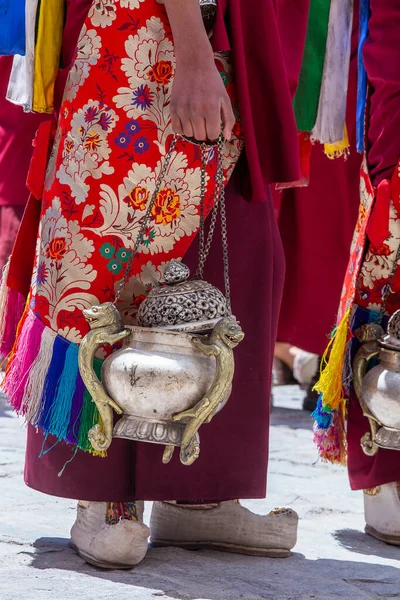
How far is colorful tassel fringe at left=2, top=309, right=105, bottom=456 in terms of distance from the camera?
2441 mm

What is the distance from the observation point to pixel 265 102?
2.59 metres

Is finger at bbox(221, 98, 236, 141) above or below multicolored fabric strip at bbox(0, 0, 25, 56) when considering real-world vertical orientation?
below

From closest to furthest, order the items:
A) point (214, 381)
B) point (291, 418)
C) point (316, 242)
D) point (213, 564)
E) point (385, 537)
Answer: point (214, 381), point (213, 564), point (385, 537), point (316, 242), point (291, 418)

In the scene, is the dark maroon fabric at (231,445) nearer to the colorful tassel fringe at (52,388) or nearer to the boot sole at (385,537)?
the colorful tassel fringe at (52,388)

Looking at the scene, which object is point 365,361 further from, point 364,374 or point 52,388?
point 52,388

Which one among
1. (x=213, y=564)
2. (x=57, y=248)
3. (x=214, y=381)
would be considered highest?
(x=57, y=248)

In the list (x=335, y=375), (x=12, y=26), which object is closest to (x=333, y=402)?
(x=335, y=375)

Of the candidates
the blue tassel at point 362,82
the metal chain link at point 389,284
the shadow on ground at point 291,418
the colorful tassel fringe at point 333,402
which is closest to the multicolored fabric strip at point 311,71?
the blue tassel at point 362,82

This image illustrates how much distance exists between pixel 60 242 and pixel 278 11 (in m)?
0.80

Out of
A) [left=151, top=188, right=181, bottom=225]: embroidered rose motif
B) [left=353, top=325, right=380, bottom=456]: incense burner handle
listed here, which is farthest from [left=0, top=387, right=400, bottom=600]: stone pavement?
[left=151, top=188, right=181, bottom=225]: embroidered rose motif

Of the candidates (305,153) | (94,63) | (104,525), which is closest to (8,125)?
(305,153)

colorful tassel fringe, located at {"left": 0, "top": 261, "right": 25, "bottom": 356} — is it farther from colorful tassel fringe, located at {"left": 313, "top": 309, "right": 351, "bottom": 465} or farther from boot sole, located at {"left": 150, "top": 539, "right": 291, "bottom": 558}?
colorful tassel fringe, located at {"left": 313, "top": 309, "right": 351, "bottom": 465}

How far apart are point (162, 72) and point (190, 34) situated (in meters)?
0.15

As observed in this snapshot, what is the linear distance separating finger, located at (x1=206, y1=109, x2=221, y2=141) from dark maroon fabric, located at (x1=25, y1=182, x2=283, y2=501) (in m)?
0.29
